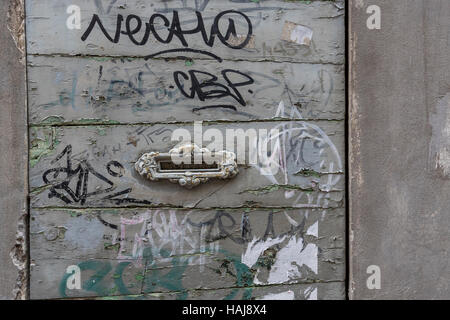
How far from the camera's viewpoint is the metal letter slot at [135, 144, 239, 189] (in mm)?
2107

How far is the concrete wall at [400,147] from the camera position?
86.3 inches

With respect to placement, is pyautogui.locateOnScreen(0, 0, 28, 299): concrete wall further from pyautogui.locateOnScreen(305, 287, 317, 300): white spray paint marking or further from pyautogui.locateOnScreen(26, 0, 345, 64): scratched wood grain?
pyautogui.locateOnScreen(305, 287, 317, 300): white spray paint marking

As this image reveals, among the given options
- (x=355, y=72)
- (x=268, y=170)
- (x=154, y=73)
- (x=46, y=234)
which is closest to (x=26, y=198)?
(x=46, y=234)

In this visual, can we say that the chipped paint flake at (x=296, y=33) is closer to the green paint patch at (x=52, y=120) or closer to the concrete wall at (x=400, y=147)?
the concrete wall at (x=400, y=147)

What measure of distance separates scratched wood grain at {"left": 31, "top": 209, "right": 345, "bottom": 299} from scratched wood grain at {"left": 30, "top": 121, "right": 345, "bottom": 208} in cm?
6

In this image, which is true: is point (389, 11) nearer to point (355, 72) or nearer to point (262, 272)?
point (355, 72)

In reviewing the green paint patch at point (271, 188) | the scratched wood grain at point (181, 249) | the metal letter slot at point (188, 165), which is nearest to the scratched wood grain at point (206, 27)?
the metal letter slot at point (188, 165)

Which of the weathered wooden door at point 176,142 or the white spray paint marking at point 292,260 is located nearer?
the weathered wooden door at point 176,142

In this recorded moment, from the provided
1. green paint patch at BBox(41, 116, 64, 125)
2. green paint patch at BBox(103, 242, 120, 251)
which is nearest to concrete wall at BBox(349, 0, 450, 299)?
green paint patch at BBox(103, 242, 120, 251)

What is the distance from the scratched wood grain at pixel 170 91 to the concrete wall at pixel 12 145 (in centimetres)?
7

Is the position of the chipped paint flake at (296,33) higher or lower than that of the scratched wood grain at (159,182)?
higher

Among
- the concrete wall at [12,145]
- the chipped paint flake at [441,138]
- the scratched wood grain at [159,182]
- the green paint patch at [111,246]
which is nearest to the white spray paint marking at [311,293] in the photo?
the scratched wood grain at [159,182]

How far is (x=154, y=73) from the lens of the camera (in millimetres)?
2121

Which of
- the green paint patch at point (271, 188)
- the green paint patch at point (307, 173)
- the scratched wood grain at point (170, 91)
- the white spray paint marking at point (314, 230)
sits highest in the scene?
the scratched wood grain at point (170, 91)
